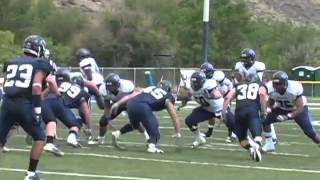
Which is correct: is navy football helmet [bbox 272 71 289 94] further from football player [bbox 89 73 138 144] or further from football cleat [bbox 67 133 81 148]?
football cleat [bbox 67 133 81 148]

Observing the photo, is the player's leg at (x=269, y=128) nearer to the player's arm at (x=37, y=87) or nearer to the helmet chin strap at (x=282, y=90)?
the helmet chin strap at (x=282, y=90)

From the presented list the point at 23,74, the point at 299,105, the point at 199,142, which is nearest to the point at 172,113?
the point at 199,142

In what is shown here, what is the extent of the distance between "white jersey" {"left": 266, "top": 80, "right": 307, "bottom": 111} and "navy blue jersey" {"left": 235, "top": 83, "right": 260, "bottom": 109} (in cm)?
47

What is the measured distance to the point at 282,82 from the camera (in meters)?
13.3

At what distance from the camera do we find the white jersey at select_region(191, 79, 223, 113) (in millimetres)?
14508

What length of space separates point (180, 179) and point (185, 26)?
5545 centimetres

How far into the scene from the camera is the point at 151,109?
46.3ft

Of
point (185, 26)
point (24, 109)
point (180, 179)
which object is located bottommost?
point (180, 179)

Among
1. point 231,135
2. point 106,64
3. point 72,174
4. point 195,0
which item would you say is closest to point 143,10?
point 195,0

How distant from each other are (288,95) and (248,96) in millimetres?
838

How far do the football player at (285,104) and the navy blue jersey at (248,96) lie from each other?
12 cm

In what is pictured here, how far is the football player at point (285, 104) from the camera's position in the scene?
13391 mm

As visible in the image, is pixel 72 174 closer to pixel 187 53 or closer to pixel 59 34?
pixel 187 53

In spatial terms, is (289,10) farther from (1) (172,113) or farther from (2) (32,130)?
(2) (32,130)
